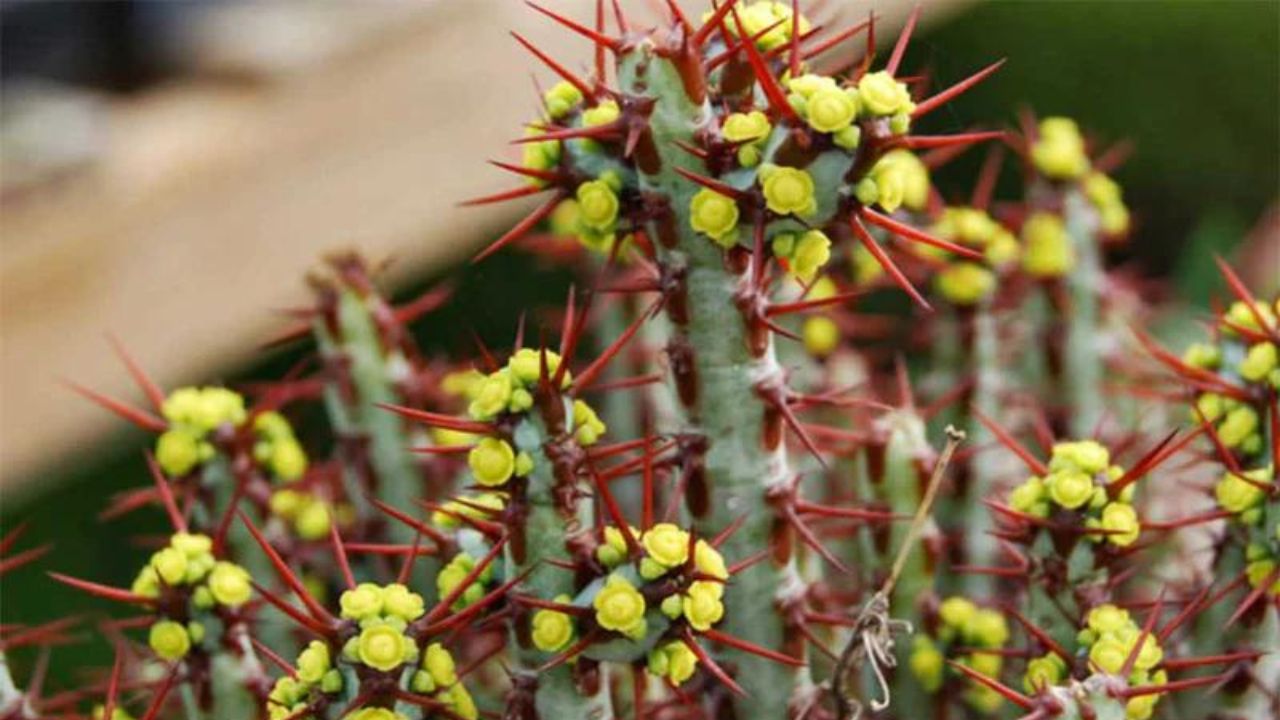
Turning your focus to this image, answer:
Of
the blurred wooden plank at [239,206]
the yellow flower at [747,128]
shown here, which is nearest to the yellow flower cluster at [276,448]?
the yellow flower at [747,128]

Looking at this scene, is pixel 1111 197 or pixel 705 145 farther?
pixel 1111 197

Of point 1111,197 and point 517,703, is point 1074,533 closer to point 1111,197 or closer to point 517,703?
point 517,703

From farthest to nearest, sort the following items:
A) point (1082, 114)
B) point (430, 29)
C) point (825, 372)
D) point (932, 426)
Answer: point (1082, 114) → point (430, 29) → point (932, 426) → point (825, 372)

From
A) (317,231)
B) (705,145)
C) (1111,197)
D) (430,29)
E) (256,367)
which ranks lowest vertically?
(256,367)

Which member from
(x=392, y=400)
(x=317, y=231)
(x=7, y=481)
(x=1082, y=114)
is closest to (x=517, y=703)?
(x=392, y=400)

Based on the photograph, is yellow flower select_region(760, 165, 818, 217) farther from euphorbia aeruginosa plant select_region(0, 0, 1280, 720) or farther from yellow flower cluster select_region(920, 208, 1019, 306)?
yellow flower cluster select_region(920, 208, 1019, 306)

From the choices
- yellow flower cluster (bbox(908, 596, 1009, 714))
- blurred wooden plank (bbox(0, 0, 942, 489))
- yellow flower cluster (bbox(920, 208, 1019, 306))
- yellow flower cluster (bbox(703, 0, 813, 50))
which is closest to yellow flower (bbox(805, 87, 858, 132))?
yellow flower cluster (bbox(703, 0, 813, 50))

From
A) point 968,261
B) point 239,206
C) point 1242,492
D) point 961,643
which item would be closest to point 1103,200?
point 968,261

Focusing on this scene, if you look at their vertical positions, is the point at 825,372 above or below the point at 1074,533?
below
